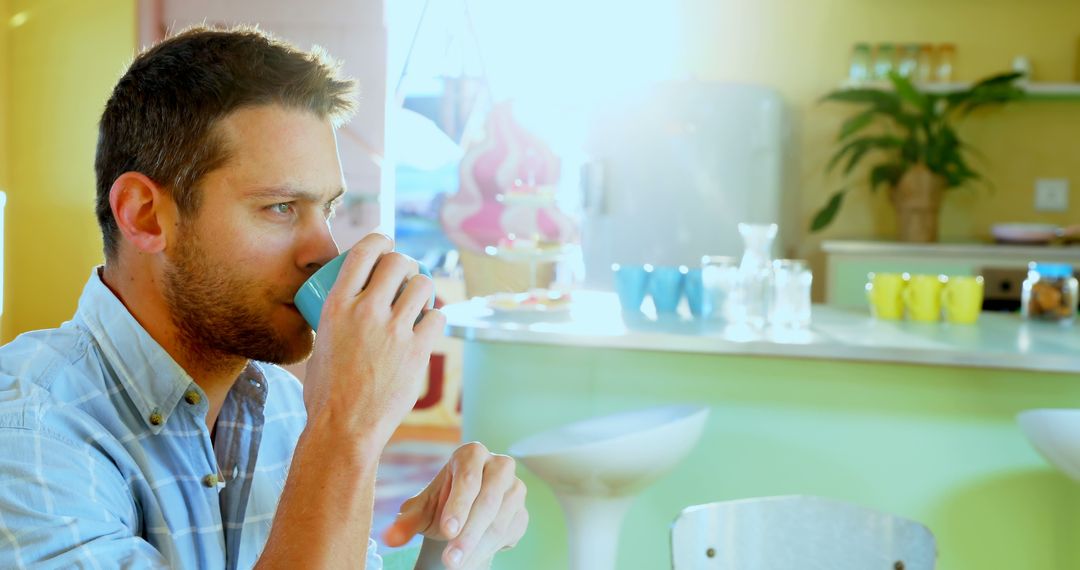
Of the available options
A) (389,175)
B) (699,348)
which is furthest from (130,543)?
(389,175)

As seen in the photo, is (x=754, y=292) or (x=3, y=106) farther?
(x=3, y=106)

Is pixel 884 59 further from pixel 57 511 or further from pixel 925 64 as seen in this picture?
pixel 57 511

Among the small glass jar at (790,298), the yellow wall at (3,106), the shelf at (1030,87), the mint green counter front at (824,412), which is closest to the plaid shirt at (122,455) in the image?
the mint green counter front at (824,412)

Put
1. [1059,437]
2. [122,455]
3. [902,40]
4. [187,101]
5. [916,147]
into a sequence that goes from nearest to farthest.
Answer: [122,455], [187,101], [1059,437], [916,147], [902,40]

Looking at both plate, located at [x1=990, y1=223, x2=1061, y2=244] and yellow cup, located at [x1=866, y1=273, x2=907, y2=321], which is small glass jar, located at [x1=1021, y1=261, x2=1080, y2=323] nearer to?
yellow cup, located at [x1=866, y1=273, x2=907, y2=321]

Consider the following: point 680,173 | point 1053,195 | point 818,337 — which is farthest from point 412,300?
point 1053,195

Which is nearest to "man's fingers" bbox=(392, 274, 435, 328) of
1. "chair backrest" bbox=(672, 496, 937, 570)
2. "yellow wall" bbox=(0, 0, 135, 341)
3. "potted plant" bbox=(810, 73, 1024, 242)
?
"chair backrest" bbox=(672, 496, 937, 570)

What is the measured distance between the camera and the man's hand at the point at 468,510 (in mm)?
970

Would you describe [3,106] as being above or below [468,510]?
above

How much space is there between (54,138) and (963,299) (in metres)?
4.08

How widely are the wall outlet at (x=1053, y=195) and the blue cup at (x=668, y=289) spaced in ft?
9.01

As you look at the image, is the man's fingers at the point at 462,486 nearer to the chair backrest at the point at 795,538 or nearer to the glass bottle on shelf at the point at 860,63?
the chair backrest at the point at 795,538

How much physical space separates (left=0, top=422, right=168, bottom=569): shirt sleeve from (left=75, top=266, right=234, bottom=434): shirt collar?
118mm

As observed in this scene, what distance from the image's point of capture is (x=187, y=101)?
104 cm
